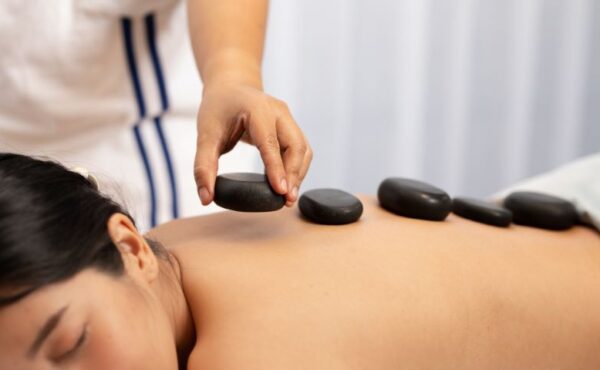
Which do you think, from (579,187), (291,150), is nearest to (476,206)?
(579,187)

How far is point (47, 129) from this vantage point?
46.3 inches

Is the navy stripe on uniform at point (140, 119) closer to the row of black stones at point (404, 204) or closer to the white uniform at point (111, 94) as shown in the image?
the white uniform at point (111, 94)

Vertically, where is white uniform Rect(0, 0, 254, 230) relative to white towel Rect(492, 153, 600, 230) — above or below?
above

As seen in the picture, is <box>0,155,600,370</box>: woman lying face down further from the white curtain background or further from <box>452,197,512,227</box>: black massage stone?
the white curtain background

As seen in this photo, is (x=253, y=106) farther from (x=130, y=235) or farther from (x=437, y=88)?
(x=437, y=88)

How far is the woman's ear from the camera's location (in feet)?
2.51

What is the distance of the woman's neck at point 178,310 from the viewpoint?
82 centimetres

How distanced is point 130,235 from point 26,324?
15cm

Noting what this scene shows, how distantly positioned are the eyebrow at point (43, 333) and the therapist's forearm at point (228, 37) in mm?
386

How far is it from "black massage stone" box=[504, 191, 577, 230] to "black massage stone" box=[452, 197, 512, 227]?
0.12 feet

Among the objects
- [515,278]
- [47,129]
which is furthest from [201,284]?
[47,129]

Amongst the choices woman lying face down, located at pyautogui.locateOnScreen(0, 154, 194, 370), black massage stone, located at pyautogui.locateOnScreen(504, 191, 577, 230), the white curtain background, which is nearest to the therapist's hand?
woman lying face down, located at pyautogui.locateOnScreen(0, 154, 194, 370)

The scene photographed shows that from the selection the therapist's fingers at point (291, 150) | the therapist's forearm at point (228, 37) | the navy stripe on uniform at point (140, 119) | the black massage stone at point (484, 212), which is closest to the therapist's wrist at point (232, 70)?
the therapist's forearm at point (228, 37)

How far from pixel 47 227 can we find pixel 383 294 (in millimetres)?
341
